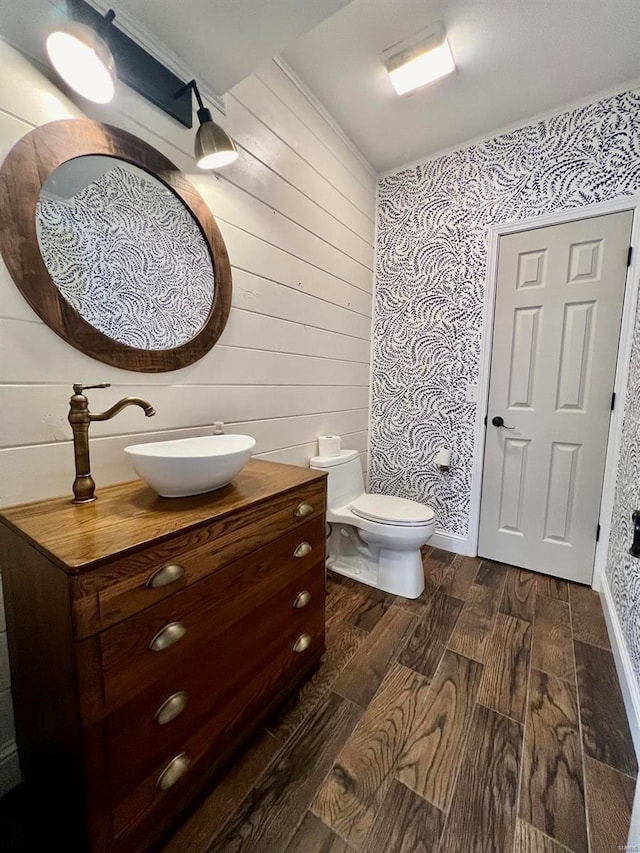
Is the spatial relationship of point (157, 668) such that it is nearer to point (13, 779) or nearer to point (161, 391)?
point (13, 779)

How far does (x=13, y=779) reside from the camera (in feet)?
3.09

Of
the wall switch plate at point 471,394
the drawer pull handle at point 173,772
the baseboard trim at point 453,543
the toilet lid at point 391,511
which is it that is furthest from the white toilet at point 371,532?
the drawer pull handle at point 173,772

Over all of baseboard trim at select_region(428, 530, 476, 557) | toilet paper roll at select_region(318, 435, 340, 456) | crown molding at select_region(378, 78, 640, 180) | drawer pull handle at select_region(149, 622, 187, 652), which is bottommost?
baseboard trim at select_region(428, 530, 476, 557)

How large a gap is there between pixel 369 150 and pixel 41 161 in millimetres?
1931

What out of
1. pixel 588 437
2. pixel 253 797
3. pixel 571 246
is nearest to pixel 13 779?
pixel 253 797

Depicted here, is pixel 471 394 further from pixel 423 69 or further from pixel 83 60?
pixel 83 60

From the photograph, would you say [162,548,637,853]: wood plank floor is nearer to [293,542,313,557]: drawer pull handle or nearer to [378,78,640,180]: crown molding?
[293,542,313,557]: drawer pull handle

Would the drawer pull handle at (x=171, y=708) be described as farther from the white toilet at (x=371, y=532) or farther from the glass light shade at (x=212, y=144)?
the glass light shade at (x=212, y=144)

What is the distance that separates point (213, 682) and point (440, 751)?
0.76 metres

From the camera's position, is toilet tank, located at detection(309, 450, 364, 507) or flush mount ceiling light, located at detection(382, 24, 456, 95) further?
toilet tank, located at detection(309, 450, 364, 507)

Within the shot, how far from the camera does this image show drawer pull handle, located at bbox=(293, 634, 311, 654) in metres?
1.18

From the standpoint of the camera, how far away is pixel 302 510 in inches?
45.1

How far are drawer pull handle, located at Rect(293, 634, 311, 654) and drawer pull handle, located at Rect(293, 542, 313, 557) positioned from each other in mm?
306

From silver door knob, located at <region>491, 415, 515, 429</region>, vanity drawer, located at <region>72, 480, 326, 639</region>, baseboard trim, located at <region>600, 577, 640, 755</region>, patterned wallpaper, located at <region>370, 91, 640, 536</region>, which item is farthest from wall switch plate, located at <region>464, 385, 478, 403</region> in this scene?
vanity drawer, located at <region>72, 480, 326, 639</region>
